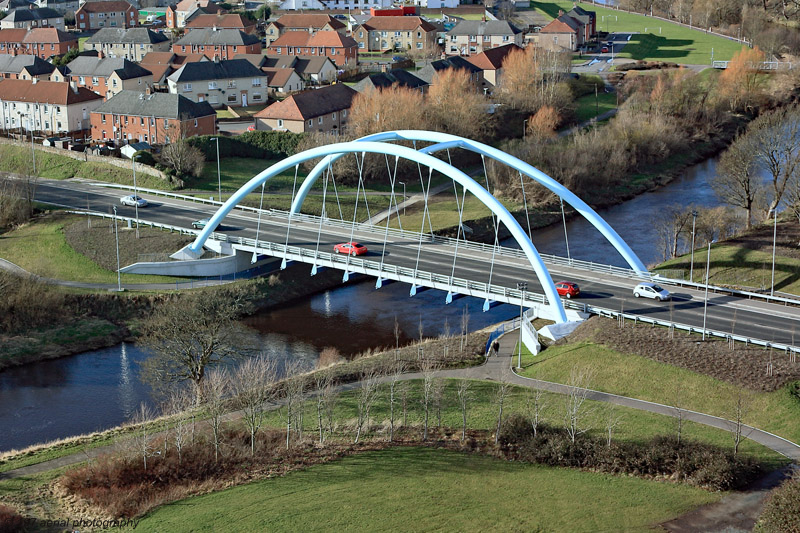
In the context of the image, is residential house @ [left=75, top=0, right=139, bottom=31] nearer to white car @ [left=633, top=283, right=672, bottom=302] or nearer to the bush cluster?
white car @ [left=633, top=283, right=672, bottom=302]

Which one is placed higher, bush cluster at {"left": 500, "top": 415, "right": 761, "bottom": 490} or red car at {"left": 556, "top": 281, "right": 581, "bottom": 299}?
red car at {"left": 556, "top": 281, "right": 581, "bottom": 299}

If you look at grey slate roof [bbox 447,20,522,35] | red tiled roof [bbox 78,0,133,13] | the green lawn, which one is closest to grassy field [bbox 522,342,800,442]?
the green lawn

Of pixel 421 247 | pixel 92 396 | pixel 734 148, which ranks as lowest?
pixel 92 396

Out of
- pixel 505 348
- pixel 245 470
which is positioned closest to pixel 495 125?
pixel 505 348

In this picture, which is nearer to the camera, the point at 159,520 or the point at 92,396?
the point at 159,520

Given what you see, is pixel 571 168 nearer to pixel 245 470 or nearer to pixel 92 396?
pixel 92 396

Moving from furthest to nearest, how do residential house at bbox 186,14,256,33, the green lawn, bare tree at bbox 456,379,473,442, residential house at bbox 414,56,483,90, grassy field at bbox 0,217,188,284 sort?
1. residential house at bbox 186,14,256,33
2. residential house at bbox 414,56,483,90
3. grassy field at bbox 0,217,188,284
4. the green lawn
5. bare tree at bbox 456,379,473,442
